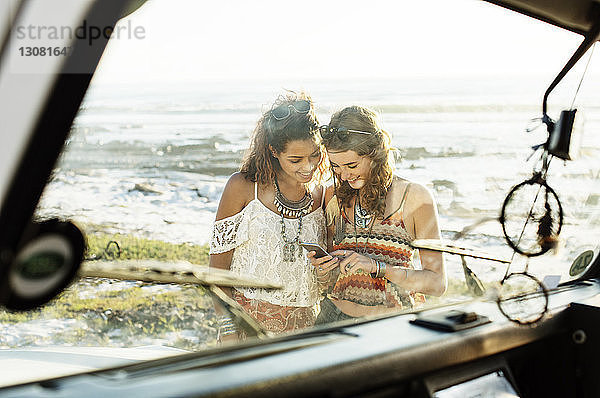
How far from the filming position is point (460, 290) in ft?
7.82

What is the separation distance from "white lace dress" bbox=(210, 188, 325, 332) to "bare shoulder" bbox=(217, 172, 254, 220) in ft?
0.07

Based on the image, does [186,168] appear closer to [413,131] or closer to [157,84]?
[157,84]

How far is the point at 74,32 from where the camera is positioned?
49.0 inches

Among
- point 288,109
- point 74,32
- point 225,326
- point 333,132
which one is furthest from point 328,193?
point 74,32

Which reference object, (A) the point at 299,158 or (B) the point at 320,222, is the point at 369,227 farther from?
(A) the point at 299,158

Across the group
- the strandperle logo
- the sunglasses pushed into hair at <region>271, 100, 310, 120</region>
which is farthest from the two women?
the strandperle logo

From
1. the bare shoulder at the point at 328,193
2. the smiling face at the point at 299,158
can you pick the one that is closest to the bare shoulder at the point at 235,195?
the smiling face at the point at 299,158

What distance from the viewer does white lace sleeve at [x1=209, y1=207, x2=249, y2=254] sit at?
1.81 meters

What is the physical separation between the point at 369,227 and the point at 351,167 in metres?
0.22

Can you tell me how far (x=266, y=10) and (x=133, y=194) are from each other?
60cm

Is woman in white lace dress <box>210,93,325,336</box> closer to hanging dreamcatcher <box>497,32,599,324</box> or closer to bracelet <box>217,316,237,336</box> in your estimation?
bracelet <box>217,316,237,336</box>

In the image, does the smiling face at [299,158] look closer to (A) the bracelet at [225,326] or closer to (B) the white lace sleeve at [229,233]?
(B) the white lace sleeve at [229,233]

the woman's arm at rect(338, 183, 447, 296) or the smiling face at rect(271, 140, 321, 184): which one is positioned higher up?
the smiling face at rect(271, 140, 321, 184)

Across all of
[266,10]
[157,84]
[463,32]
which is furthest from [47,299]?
[463,32]
